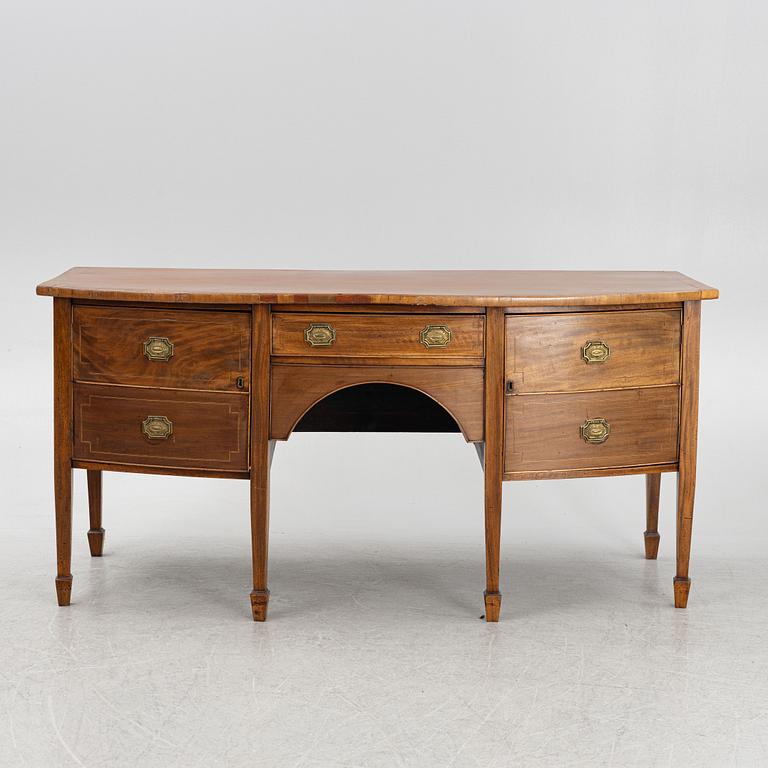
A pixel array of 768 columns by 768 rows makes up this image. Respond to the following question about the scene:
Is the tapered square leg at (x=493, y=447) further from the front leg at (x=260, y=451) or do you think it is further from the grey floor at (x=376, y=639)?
the front leg at (x=260, y=451)

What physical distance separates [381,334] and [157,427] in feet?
2.31

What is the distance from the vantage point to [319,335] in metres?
3.63

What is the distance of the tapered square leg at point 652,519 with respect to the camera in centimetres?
435

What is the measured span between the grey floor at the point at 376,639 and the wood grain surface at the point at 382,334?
789 mm

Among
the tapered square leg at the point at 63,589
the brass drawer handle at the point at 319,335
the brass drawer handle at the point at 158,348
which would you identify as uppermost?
the brass drawer handle at the point at 319,335

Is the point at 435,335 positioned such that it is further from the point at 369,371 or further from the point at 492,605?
the point at 492,605

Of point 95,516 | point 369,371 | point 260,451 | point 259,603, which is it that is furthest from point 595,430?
point 95,516

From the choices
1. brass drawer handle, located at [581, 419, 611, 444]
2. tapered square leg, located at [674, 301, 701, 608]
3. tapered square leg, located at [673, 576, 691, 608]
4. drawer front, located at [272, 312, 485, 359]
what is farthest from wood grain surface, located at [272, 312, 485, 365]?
tapered square leg, located at [673, 576, 691, 608]

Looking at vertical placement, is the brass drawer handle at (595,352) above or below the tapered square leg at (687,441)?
above

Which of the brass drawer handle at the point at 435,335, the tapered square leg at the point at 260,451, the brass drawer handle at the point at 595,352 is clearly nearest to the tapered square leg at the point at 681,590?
the brass drawer handle at the point at 595,352

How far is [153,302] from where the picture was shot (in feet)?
12.1

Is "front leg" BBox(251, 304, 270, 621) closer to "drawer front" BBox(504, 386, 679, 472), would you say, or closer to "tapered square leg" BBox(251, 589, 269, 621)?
"tapered square leg" BBox(251, 589, 269, 621)

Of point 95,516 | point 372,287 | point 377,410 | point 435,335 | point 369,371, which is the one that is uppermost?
point 372,287

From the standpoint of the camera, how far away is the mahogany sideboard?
3.63 m
